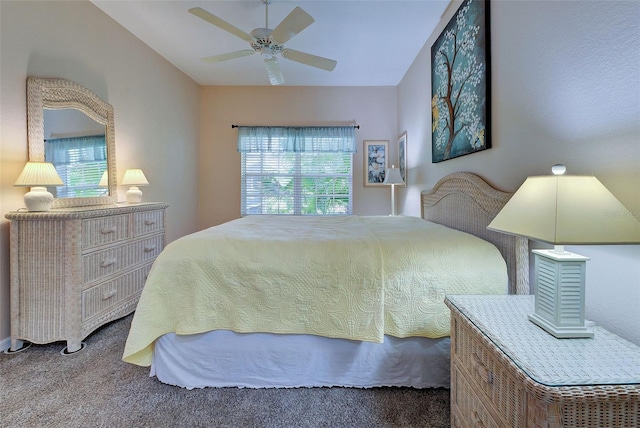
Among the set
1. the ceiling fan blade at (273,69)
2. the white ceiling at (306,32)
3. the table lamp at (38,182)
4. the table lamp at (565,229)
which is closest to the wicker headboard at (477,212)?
the table lamp at (565,229)

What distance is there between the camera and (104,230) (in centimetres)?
217

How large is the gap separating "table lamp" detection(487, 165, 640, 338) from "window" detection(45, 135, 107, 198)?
298cm

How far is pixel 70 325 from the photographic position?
6.30 feet

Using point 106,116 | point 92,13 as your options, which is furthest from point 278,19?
point 106,116

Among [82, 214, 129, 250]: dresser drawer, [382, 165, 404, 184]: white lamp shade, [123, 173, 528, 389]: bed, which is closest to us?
[123, 173, 528, 389]: bed

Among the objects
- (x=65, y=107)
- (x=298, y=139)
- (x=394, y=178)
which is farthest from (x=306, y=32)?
(x=65, y=107)

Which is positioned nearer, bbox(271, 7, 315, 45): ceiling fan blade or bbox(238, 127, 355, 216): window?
bbox(271, 7, 315, 45): ceiling fan blade

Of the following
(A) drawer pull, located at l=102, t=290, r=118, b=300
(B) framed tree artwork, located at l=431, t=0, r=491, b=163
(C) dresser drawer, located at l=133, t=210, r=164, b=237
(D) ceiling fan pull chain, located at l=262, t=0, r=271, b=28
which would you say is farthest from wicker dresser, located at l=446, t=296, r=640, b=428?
(D) ceiling fan pull chain, located at l=262, t=0, r=271, b=28

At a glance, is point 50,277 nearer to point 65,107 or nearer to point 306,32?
point 65,107

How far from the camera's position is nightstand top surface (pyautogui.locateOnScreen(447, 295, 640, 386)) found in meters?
0.71

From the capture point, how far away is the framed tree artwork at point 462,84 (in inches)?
76.3

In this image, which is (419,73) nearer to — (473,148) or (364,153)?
(364,153)

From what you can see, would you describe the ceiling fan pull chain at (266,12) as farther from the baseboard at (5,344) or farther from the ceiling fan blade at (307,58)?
the baseboard at (5,344)

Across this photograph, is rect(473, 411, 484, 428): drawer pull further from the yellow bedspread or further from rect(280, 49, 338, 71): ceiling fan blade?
rect(280, 49, 338, 71): ceiling fan blade
